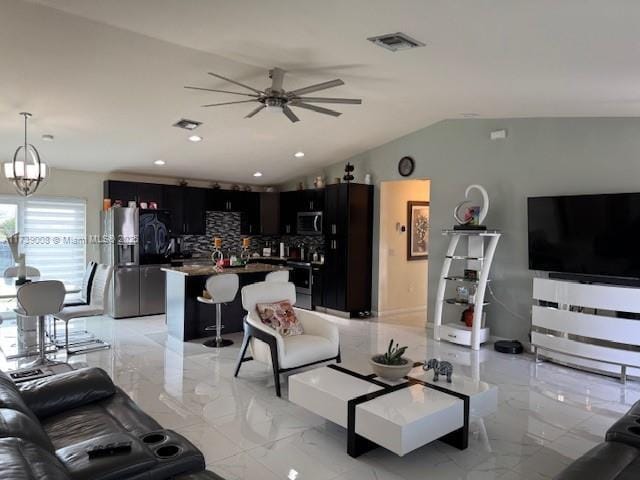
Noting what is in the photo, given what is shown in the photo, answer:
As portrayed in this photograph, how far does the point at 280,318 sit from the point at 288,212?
4726mm

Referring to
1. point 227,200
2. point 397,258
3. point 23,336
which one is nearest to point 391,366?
point 23,336

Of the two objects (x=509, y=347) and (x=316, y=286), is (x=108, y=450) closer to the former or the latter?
(x=509, y=347)

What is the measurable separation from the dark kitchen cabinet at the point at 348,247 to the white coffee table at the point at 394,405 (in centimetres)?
403

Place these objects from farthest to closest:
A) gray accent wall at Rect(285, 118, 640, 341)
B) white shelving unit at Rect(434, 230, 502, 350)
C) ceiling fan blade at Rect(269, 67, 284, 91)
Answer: white shelving unit at Rect(434, 230, 502, 350), gray accent wall at Rect(285, 118, 640, 341), ceiling fan blade at Rect(269, 67, 284, 91)

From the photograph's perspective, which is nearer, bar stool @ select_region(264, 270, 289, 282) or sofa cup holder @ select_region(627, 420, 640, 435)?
sofa cup holder @ select_region(627, 420, 640, 435)

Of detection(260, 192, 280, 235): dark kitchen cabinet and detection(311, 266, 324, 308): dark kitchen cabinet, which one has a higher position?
detection(260, 192, 280, 235): dark kitchen cabinet

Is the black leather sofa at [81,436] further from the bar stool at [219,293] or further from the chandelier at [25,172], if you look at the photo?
the chandelier at [25,172]

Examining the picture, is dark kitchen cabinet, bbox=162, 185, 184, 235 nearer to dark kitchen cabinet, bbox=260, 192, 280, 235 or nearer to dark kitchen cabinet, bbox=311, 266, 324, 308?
dark kitchen cabinet, bbox=260, 192, 280, 235

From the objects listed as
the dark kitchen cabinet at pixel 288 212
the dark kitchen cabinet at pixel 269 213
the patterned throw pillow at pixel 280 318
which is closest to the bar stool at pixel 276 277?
the patterned throw pillow at pixel 280 318

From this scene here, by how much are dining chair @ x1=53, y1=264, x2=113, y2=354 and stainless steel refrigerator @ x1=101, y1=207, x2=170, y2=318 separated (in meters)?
1.43

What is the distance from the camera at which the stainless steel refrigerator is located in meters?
7.21

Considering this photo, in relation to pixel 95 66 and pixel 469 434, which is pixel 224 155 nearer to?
pixel 95 66

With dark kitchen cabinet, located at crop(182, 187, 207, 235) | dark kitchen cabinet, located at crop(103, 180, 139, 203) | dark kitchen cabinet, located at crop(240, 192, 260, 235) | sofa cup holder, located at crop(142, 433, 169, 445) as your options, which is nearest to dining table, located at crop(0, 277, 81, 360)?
dark kitchen cabinet, located at crop(103, 180, 139, 203)

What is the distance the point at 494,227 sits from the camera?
19.7 feet
